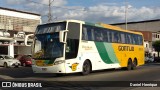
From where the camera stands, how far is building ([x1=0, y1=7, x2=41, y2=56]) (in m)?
50.2

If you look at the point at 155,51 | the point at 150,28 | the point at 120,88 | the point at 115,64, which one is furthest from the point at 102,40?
the point at 150,28

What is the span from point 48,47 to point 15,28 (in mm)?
36306

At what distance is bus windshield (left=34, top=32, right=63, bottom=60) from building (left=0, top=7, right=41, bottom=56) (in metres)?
29.7

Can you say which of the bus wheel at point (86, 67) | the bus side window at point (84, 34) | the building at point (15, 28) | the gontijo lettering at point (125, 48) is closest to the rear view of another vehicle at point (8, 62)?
the building at point (15, 28)

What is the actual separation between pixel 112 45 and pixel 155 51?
65.0 m

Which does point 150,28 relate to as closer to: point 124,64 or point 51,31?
point 124,64

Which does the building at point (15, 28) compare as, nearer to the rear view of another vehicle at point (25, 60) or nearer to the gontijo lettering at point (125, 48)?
the rear view of another vehicle at point (25, 60)

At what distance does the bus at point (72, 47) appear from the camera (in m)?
19.4

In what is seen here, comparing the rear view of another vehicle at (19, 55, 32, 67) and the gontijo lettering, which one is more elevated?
the gontijo lettering

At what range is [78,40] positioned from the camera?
802 inches

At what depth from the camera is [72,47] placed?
20047mm

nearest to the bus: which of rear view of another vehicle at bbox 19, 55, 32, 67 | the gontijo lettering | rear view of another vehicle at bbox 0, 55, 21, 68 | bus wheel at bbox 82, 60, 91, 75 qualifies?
bus wheel at bbox 82, 60, 91, 75

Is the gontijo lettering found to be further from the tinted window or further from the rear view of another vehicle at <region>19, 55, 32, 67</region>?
the rear view of another vehicle at <region>19, 55, 32, 67</region>

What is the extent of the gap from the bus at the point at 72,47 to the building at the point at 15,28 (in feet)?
91.9
